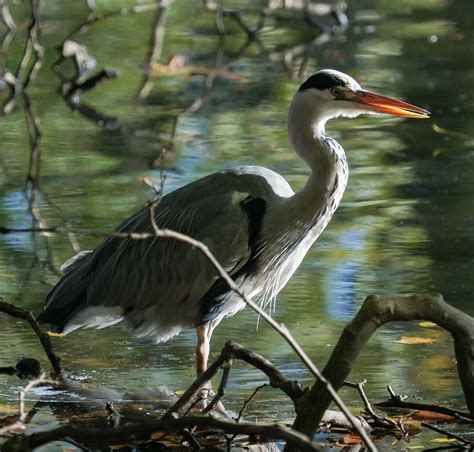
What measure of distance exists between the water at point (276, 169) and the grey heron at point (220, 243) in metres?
0.22

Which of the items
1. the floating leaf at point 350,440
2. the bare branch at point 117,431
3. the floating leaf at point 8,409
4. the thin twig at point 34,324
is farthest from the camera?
the floating leaf at point 8,409

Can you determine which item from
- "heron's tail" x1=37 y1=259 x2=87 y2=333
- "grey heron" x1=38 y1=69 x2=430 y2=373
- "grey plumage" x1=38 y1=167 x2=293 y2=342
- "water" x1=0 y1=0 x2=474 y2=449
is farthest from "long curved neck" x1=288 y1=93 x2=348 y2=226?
"heron's tail" x1=37 y1=259 x2=87 y2=333

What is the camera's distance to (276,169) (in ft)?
31.2

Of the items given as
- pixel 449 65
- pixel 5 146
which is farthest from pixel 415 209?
pixel 449 65

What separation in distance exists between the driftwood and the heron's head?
1833 millimetres

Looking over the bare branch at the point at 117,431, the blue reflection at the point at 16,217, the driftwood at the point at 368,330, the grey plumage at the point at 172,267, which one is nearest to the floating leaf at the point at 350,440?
the driftwood at the point at 368,330

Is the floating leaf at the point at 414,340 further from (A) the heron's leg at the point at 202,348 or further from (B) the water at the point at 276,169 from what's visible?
(A) the heron's leg at the point at 202,348

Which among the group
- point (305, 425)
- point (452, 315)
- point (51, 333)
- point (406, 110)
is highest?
point (406, 110)

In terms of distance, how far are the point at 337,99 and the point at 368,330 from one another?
1.99 m

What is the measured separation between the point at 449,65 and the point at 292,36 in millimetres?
2967

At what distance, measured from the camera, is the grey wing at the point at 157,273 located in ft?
19.3

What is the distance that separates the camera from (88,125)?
37.7 ft

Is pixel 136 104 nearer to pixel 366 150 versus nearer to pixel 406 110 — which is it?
pixel 366 150

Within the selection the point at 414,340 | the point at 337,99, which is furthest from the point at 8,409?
the point at 337,99
